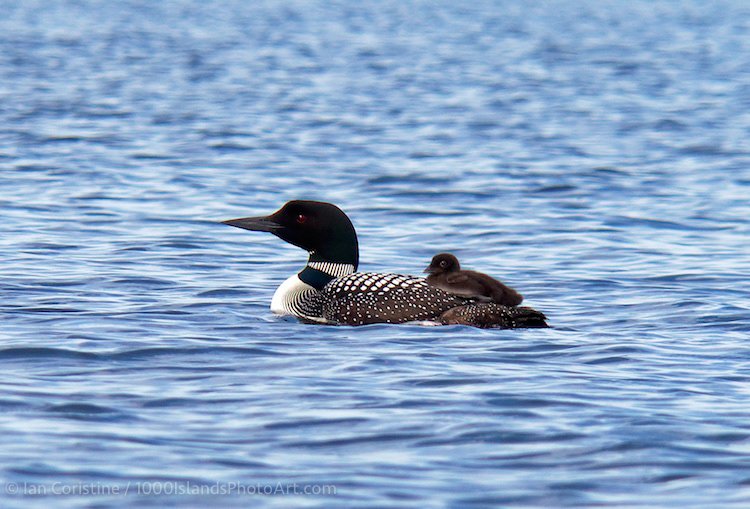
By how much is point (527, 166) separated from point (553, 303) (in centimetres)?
762

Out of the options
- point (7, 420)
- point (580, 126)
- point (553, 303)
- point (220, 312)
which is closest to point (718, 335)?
point (553, 303)

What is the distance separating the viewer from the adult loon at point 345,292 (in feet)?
25.9

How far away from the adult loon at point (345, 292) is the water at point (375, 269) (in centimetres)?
19

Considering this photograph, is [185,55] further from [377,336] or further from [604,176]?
[377,336]

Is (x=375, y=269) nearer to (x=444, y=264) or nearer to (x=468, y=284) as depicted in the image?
(x=444, y=264)

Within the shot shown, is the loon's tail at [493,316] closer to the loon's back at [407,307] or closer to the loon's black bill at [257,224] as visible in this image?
the loon's back at [407,307]

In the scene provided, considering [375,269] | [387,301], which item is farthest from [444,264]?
[375,269]

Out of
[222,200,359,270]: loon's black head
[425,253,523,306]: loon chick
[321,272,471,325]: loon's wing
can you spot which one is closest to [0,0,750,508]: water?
[321,272,471,325]: loon's wing

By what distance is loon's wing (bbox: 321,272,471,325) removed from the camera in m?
7.98

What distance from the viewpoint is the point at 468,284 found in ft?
26.9

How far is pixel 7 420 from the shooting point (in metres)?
5.70

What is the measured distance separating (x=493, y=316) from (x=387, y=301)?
63 centimetres

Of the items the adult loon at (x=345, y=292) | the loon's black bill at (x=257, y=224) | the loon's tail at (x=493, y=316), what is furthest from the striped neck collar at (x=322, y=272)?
the loon's tail at (x=493, y=316)

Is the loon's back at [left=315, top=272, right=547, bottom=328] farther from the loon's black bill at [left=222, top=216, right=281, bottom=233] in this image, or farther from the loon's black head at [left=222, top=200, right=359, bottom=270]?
the loon's black bill at [left=222, top=216, right=281, bottom=233]
